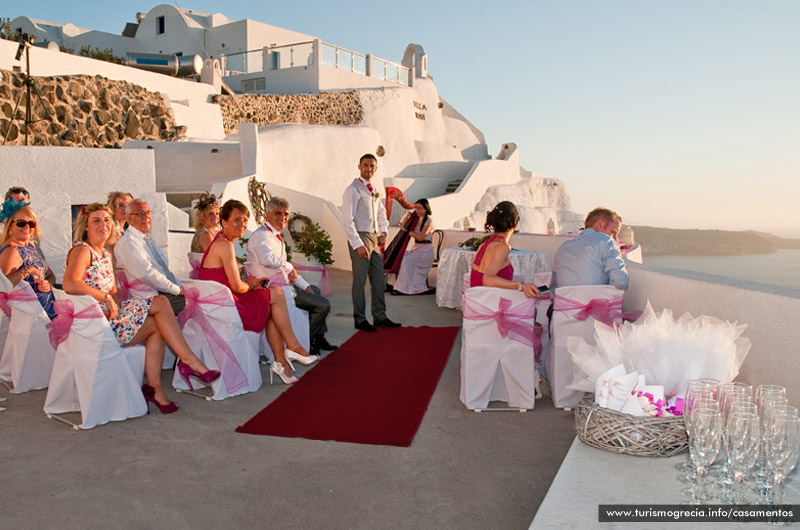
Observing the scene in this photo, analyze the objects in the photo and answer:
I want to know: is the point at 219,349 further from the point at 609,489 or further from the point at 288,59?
the point at 288,59

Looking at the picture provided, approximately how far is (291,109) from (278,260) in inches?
664

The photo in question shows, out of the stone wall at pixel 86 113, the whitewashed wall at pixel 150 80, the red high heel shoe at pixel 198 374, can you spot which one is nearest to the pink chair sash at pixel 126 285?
the red high heel shoe at pixel 198 374

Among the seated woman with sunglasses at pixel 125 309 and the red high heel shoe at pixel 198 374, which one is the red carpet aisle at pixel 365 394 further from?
the seated woman with sunglasses at pixel 125 309

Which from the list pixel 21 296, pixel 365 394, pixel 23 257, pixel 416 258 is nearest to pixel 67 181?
pixel 23 257

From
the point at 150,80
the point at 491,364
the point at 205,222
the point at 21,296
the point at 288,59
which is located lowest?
the point at 491,364

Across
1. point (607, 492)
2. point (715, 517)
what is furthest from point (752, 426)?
point (607, 492)

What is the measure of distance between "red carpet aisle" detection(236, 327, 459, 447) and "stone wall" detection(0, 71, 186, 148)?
971 centimetres

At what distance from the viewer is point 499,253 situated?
390cm

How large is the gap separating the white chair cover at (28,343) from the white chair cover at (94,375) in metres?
0.59

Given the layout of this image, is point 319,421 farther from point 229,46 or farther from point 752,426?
point 229,46

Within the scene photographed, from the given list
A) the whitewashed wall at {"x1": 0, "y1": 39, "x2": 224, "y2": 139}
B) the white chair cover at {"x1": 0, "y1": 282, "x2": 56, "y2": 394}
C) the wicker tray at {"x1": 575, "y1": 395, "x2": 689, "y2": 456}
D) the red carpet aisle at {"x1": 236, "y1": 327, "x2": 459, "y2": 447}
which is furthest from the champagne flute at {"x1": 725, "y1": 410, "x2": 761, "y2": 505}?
the whitewashed wall at {"x1": 0, "y1": 39, "x2": 224, "y2": 139}

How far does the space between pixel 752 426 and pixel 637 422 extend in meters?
0.39

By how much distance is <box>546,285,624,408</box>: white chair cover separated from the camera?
3736mm

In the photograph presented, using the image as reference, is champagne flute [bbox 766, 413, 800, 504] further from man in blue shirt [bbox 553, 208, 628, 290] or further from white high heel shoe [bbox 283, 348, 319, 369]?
white high heel shoe [bbox 283, 348, 319, 369]
